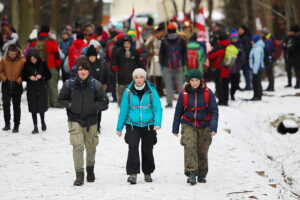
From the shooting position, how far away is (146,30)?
1111 inches

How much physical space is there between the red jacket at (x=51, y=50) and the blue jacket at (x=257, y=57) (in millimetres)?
5971

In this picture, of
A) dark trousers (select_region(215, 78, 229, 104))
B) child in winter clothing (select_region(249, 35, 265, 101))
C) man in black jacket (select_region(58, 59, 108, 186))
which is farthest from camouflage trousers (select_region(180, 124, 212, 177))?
child in winter clothing (select_region(249, 35, 265, 101))

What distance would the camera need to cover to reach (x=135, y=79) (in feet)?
32.7

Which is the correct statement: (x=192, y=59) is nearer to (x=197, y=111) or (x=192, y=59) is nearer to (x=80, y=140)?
(x=197, y=111)

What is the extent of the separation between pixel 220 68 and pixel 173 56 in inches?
64.3

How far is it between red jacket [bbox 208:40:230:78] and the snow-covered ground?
1.05 meters

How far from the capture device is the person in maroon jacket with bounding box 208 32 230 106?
18312 millimetres

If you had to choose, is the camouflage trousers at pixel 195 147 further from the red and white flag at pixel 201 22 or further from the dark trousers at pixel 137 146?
the red and white flag at pixel 201 22

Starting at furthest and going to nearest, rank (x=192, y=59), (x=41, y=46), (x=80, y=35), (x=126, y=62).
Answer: (x=192, y=59) < (x=41, y=46) < (x=80, y=35) < (x=126, y=62)

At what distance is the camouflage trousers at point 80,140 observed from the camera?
9906 mm

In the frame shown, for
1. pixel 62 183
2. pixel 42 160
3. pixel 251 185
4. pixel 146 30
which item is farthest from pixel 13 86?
pixel 146 30

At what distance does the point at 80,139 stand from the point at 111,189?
0.94 metres

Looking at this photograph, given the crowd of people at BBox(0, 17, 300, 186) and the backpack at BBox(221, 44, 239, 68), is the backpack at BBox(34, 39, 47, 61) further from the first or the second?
the backpack at BBox(221, 44, 239, 68)

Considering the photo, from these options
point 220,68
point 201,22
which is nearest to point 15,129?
point 220,68
